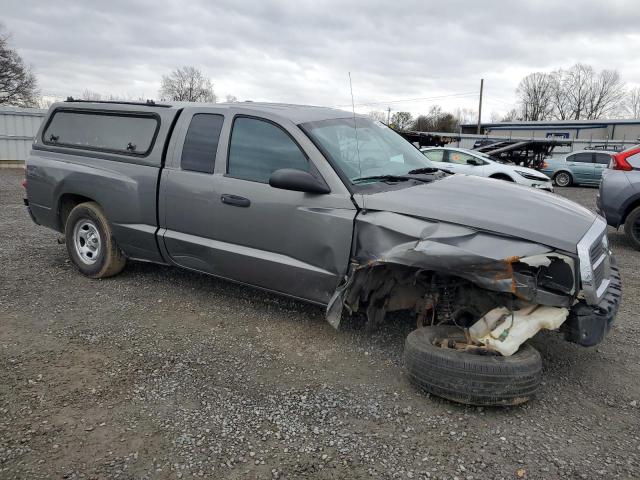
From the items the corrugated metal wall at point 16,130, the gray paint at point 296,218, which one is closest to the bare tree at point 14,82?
the corrugated metal wall at point 16,130

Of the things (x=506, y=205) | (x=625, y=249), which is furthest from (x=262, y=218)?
(x=625, y=249)

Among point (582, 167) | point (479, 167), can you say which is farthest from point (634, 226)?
point (582, 167)

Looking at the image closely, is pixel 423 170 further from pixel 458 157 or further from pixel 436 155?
pixel 458 157

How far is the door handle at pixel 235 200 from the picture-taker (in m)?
3.99

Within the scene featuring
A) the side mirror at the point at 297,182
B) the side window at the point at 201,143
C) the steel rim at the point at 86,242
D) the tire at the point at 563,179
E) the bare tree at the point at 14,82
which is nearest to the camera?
the side mirror at the point at 297,182

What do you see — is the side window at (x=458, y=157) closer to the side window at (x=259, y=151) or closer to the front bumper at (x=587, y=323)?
Result: the side window at (x=259, y=151)

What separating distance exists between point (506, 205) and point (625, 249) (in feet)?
17.5

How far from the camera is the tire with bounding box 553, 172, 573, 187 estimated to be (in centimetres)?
2035

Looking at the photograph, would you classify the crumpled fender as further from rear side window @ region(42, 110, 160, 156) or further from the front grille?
rear side window @ region(42, 110, 160, 156)

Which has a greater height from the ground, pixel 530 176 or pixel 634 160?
pixel 634 160

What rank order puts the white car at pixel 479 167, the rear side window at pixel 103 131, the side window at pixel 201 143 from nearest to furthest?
the side window at pixel 201 143 < the rear side window at pixel 103 131 < the white car at pixel 479 167

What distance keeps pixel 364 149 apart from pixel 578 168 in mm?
18851

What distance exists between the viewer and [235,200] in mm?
4043

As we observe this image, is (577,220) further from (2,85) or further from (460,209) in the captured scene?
(2,85)
